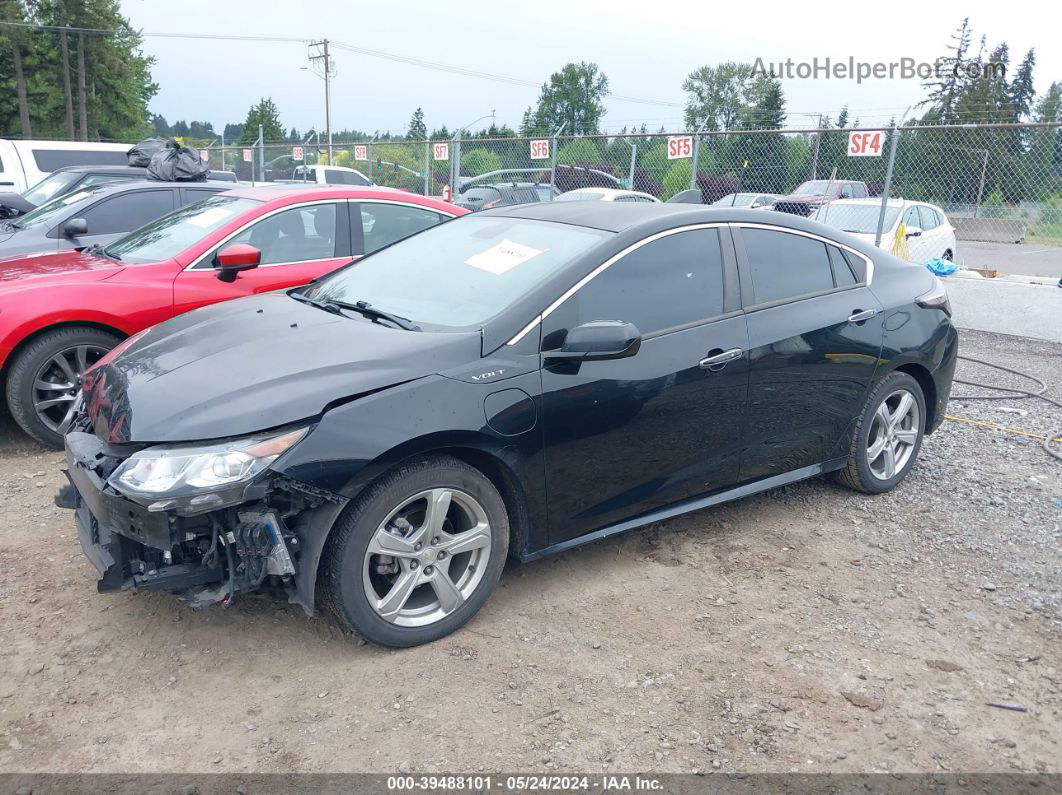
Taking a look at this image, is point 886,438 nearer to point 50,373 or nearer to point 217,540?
point 217,540

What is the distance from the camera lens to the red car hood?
514cm

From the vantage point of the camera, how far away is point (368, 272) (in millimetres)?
4199

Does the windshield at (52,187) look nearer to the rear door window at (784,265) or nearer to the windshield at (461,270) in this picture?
the windshield at (461,270)

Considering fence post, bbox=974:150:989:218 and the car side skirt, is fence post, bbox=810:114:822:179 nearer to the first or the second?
fence post, bbox=974:150:989:218

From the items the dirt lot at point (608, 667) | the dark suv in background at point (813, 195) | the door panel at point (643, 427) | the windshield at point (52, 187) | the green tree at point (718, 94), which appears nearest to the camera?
the dirt lot at point (608, 667)

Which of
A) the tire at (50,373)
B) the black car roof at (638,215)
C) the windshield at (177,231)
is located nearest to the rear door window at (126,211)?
the windshield at (177,231)

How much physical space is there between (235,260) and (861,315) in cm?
355

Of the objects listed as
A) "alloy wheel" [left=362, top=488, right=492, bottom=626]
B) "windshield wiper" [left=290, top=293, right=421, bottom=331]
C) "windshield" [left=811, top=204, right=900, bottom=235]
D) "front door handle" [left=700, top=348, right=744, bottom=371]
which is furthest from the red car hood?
"windshield" [left=811, top=204, right=900, bottom=235]

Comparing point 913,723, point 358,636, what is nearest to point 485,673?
point 358,636

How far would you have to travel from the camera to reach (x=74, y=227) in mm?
6777

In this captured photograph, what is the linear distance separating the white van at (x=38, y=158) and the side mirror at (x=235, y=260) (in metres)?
11.1

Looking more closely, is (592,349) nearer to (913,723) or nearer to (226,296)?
(913,723)

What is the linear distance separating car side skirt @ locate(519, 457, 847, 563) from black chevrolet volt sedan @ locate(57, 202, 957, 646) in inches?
0.6

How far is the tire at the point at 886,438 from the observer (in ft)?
15.1
